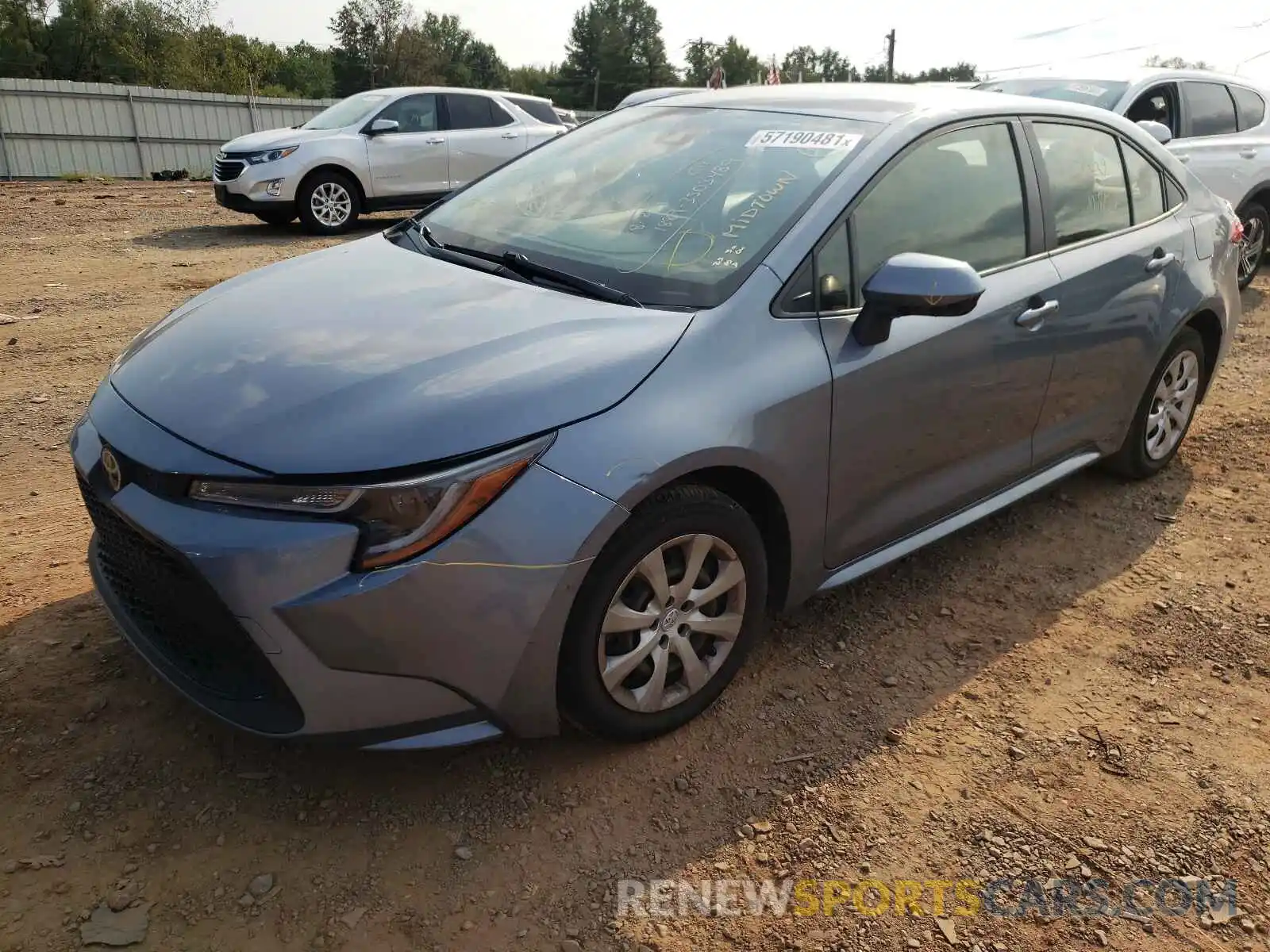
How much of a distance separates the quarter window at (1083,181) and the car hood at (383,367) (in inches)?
71.6

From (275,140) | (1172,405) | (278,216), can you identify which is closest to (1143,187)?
(1172,405)

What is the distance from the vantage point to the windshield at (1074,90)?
287 inches

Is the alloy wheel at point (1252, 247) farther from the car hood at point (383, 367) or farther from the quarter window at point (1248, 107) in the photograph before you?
the car hood at point (383, 367)

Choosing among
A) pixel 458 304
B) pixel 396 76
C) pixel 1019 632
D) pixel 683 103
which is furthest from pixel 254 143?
pixel 396 76

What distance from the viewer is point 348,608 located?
2.01 metres

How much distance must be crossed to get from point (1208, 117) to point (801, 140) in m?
6.83

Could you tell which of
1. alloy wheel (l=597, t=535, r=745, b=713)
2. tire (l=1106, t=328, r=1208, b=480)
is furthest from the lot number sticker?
tire (l=1106, t=328, r=1208, b=480)

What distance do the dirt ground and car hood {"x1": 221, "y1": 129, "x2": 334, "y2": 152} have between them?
7.95 metres

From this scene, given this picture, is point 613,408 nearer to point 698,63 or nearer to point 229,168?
point 229,168

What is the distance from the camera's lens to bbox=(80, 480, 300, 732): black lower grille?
2084mm

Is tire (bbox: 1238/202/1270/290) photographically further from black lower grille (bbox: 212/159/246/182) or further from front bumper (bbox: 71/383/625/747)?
black lower grille (bbox: 212/159/246/182)

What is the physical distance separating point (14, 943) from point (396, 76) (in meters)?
61.7

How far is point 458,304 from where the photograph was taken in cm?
263

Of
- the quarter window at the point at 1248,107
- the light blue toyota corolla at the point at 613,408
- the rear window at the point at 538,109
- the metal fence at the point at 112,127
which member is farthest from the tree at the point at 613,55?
the light blue toyota corolla at the point at 613,408
